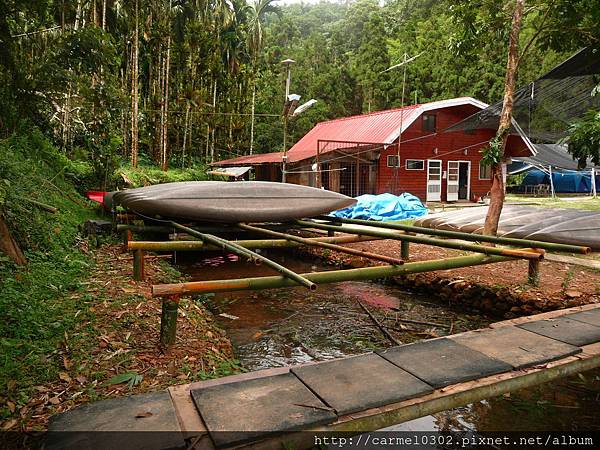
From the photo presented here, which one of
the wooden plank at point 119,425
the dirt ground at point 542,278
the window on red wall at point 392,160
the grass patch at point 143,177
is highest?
the window on red wall at point 392,160

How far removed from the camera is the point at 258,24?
2639cm

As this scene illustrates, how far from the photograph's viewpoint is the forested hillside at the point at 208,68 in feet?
23.6

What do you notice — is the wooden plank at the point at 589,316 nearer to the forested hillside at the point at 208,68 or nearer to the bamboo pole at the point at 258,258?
the bamboo pole at the point at 258,258

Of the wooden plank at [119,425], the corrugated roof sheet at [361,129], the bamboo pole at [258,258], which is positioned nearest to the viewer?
the wooden plank at [119,425]

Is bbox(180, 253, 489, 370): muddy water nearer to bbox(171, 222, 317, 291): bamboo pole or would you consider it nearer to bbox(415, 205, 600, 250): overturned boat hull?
bbox(171, 222, 317, 291): bamboo pole

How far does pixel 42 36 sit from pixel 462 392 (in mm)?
10226

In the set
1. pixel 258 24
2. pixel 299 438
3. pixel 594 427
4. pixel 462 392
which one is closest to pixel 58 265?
pixel 299 438

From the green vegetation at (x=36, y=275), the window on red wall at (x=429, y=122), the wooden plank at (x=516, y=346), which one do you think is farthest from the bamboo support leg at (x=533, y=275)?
the window on red wall at (x=429, y=122)

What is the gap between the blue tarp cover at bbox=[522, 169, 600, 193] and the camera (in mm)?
27375

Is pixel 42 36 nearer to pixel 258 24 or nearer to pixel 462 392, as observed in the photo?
pixel 462 392

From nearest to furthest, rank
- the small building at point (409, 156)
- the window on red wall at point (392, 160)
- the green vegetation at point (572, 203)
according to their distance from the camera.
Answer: the green vegetation at point (572, 203) → the small building at point (409, 156) → the window on red wall at point (392, 160)

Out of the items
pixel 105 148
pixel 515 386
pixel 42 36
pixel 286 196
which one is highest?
pixel 42 36

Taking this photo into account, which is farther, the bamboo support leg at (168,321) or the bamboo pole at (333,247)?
the bamboo pole at (333,247)

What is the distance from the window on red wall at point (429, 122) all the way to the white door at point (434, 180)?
4.89 ft
